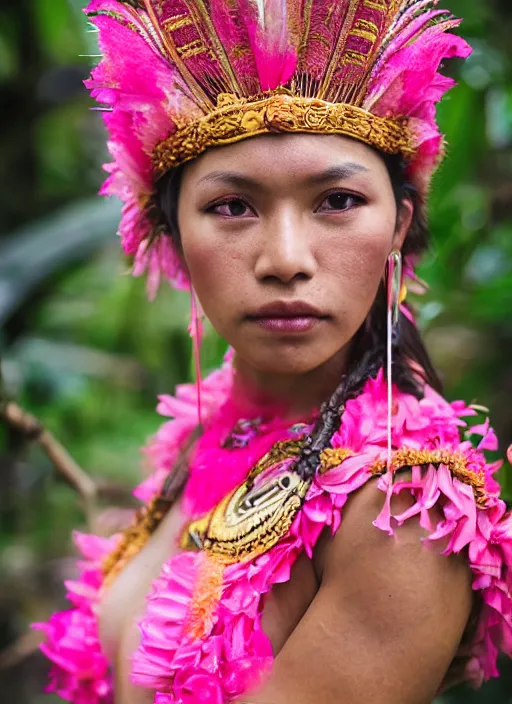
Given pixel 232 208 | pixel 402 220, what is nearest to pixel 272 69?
pixel 232 208

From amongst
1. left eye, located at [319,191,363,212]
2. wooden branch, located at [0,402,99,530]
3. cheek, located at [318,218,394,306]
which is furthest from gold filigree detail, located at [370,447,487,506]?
wooden branch, located at [0,402,99,530]

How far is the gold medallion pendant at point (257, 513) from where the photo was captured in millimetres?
1189

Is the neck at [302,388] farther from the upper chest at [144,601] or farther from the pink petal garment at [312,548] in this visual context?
the upper chest at [144,601]

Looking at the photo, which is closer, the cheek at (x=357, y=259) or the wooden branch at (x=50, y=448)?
the cheek at (x=357, y=259)

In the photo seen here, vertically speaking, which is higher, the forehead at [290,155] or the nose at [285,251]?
the forehead at [290,155]

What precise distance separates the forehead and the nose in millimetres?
66

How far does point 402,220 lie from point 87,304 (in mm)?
3441

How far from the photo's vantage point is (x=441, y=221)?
82.7 inches

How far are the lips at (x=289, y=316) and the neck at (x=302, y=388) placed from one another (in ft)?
0.54

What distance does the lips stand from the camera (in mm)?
1192

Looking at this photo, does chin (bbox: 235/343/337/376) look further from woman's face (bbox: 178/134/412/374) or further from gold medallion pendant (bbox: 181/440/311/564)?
gold medallion pendant (bbox: 181/440/311/564)

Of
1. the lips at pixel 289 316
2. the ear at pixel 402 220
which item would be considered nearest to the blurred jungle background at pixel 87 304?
the ear at pixel 402 220

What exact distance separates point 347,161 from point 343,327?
0.24 metres

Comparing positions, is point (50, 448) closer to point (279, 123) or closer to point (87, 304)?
point (279, 123)
